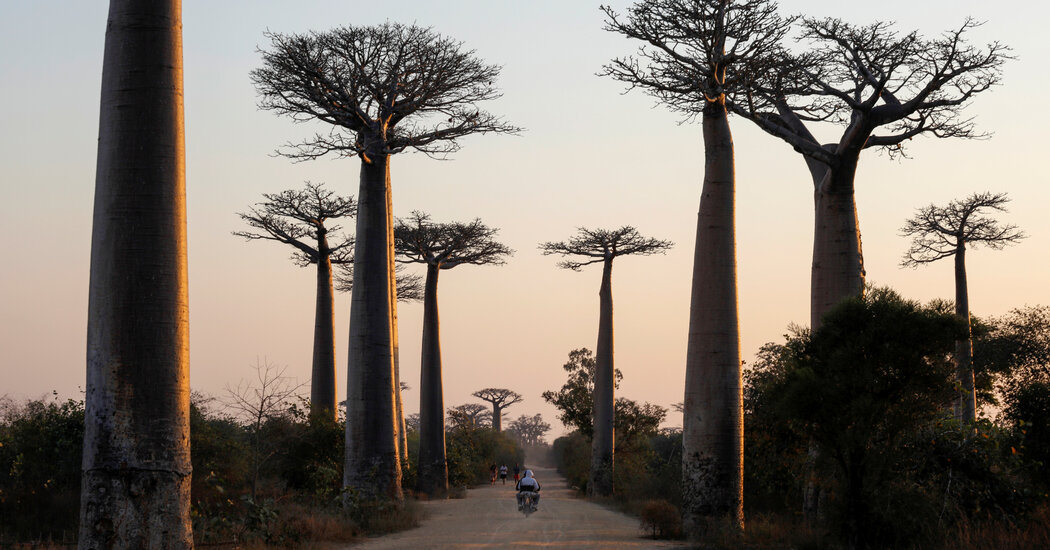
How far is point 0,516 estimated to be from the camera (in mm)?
12469

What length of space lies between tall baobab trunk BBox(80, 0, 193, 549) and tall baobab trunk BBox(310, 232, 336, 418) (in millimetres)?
18795

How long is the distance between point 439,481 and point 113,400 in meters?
20.7

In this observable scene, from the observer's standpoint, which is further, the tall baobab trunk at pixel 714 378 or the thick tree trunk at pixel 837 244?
the thick tree trunk at pixel 837 244

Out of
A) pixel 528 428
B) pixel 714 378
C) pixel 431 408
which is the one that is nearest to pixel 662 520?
pixel 714 378

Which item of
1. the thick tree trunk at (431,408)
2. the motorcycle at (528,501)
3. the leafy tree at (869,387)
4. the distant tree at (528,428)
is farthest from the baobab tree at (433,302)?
the distant tree at (528,428)

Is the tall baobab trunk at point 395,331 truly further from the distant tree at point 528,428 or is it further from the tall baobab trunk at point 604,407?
the distant tree at point 528,428

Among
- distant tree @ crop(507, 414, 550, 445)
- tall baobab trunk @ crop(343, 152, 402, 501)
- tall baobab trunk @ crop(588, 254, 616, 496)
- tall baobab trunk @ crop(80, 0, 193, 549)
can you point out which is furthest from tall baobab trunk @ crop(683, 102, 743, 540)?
distant tree @ crop(507, 414, 550, 445)

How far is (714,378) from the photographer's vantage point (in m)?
12.3

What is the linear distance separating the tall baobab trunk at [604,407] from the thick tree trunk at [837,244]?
13.8 metres

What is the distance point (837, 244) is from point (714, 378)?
263 cm

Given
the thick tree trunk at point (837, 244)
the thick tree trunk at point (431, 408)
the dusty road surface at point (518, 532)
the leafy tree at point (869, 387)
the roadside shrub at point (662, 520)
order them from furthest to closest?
the thick tree trunk at point (431, 408), the roadside shrub at point (662, 520), the thick tree trunk at point (837, 244), the dusty road surface at point (518, 532), the leafy tree at point (869, 387)

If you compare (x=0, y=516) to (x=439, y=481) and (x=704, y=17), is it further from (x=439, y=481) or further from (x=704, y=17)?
(x=439, y=481)

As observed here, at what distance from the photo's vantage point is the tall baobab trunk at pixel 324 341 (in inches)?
1018

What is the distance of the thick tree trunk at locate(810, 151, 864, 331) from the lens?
1282 cm
